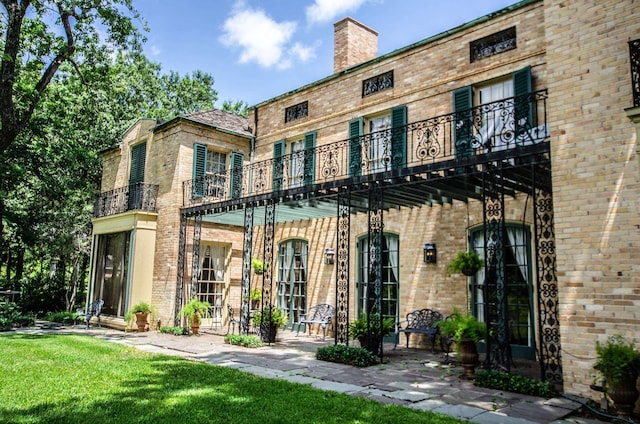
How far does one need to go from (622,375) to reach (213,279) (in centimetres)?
1150

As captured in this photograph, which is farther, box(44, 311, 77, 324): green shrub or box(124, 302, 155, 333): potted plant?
box(44, 311, 77, 324): green shrub

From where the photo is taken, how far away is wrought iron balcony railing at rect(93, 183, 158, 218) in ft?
46.0

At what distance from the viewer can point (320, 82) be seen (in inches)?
518

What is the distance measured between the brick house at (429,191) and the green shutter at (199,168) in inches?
1.7

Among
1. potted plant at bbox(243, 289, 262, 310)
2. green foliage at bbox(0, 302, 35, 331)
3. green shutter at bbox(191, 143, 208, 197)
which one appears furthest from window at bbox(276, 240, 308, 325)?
green foliage at bbox(0, 302, 35, 331)

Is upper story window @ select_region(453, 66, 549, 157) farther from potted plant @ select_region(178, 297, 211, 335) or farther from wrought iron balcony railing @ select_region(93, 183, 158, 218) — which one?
wrought iron balcony railing @ select_region(93, 183, 158, 218)

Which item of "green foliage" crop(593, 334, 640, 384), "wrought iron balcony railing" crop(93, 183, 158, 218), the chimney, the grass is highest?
the chimney

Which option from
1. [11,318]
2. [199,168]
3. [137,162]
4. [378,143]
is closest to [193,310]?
[199,168]

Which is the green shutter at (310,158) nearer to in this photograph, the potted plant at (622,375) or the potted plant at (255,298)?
the potted plant at (255,298)

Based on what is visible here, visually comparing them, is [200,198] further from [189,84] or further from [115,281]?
[189,84]

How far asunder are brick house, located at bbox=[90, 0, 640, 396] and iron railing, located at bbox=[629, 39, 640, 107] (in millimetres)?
15

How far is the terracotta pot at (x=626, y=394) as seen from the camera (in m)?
4.76

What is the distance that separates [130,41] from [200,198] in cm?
476

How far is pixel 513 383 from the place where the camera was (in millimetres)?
6070
